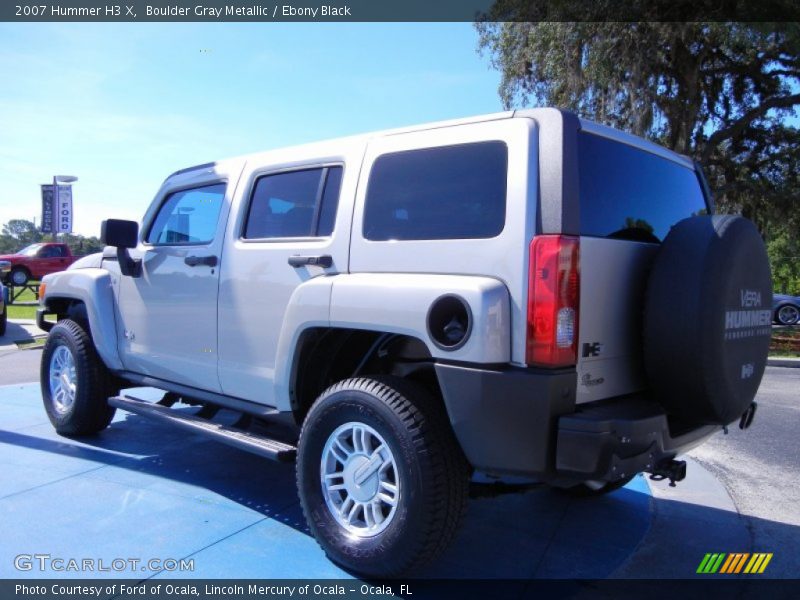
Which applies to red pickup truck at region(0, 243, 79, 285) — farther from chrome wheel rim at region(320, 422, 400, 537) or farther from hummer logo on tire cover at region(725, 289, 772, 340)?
hummer logo on tire cover at region(725, 289, 772, 340)

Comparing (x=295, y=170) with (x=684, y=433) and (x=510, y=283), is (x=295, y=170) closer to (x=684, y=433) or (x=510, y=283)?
(x=510, y=283)

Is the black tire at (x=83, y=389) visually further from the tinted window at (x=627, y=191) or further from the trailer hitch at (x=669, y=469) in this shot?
the trailer hitch at (x=669, y=469)

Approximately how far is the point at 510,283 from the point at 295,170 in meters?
1.69

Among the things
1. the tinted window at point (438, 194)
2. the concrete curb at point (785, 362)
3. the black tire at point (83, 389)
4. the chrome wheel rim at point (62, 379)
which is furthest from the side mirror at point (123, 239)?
the concrete curb at point (785, 362)

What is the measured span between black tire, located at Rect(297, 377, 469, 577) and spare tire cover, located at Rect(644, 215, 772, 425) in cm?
99

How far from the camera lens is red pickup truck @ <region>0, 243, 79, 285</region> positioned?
23016mm

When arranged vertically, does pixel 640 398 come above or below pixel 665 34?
below

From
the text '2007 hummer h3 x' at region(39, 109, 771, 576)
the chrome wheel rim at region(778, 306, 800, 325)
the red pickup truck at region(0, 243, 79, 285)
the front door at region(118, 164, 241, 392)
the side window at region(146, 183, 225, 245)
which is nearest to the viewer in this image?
the text '2007 hummer h3 x' at region(39, 109, 771, 576)

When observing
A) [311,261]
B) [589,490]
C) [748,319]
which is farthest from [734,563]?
[311,261]

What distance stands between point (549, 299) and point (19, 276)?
25.2 m

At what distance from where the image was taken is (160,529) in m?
3.47

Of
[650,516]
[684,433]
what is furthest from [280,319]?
[650,516]

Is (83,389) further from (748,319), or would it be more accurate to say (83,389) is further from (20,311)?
(20,311)

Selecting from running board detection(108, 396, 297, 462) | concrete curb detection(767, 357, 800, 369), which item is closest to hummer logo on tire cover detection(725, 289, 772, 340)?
running board detection(108, 396, 297, 462)
